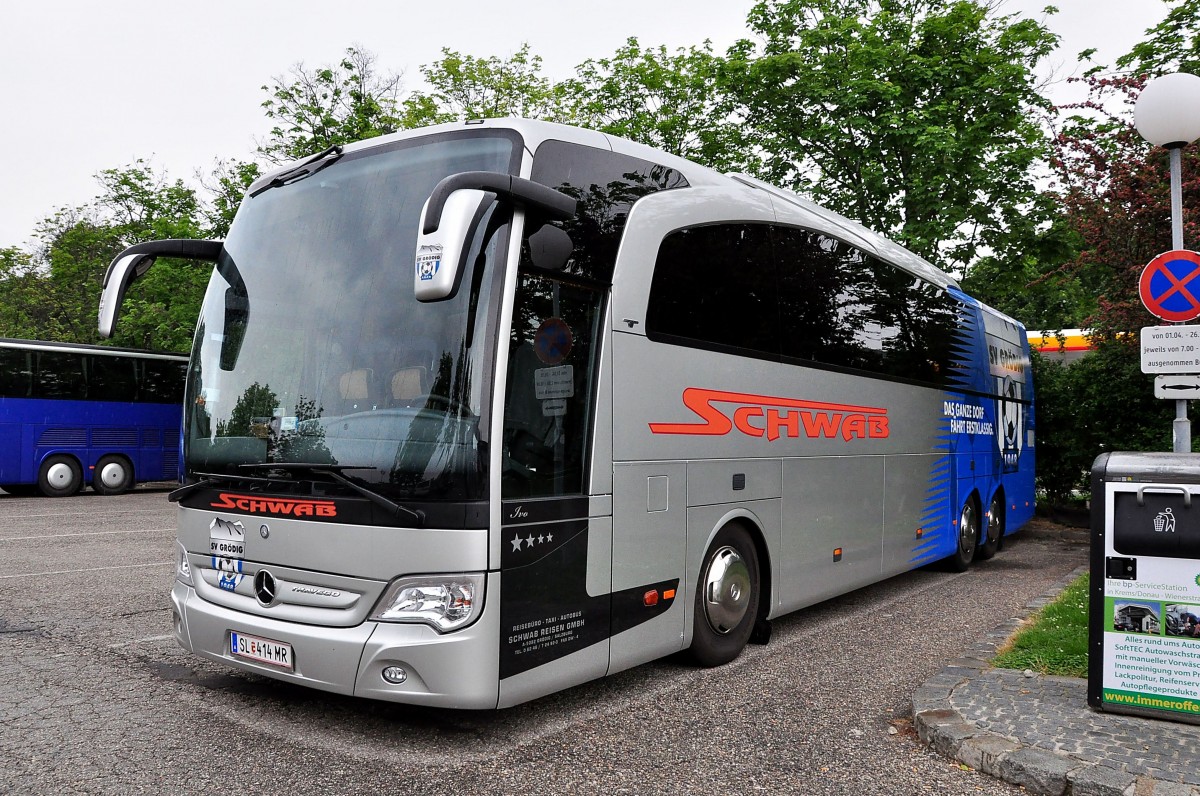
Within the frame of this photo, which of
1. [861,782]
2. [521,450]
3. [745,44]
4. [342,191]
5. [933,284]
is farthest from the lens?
[745,44]

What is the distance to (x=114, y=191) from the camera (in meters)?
27.8

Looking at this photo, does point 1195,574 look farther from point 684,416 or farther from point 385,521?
point 385,521

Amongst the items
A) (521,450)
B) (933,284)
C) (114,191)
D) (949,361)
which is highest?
(114,191)

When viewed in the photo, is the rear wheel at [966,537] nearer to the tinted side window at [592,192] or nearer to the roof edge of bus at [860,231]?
the roof edge of bus at [860,231]

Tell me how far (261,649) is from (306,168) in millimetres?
2670

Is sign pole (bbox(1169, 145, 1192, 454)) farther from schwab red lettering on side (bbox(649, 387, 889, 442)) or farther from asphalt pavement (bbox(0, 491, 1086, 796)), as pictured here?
schwab red lettering on side (bbox(649, 387, 889, 442))

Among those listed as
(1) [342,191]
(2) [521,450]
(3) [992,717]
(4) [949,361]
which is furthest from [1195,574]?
(4) [949,361]

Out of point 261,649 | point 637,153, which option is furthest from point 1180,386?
point 261,649

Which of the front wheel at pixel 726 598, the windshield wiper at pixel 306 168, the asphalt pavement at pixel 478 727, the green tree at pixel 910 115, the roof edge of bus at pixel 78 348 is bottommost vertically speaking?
the asphalt pavement at pixel 478 727

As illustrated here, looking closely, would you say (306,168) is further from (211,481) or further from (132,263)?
(211,481)

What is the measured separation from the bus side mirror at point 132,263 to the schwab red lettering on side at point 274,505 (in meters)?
1.29

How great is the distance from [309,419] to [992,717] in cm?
380

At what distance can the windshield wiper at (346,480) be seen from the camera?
13.7 feet

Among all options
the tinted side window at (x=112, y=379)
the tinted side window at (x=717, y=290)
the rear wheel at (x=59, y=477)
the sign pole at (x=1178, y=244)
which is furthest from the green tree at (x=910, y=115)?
the rear wheel at (x=59, y=477)
